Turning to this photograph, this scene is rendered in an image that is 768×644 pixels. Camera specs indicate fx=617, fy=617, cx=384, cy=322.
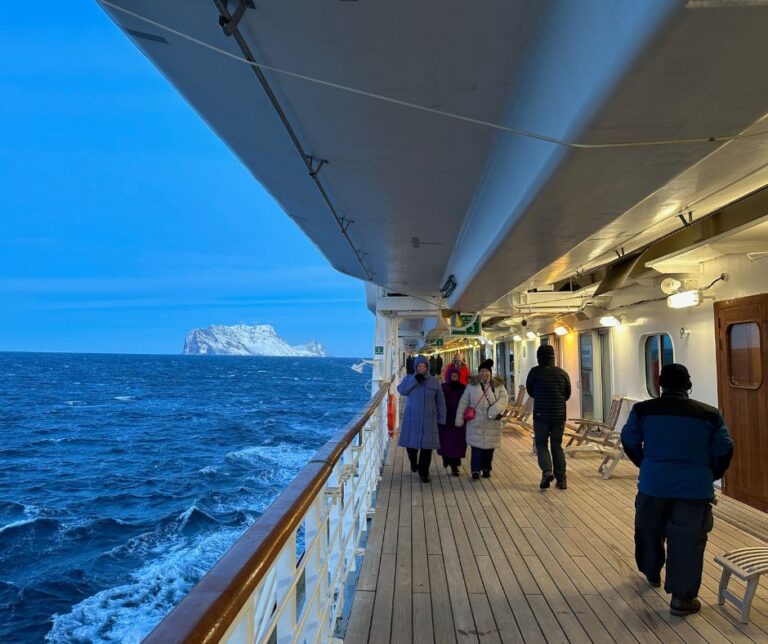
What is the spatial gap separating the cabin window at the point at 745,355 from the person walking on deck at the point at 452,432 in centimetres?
234

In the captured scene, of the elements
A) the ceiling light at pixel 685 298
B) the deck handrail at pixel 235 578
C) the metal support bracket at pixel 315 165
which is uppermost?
the metal support bracket at pixel 315 165

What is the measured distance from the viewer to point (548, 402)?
5336 mm

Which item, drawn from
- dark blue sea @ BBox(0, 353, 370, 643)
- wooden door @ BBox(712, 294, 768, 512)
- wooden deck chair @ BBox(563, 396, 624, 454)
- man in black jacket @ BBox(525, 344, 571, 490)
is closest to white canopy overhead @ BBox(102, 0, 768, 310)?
wooden door @ BBox(712, 294, 768, 512)

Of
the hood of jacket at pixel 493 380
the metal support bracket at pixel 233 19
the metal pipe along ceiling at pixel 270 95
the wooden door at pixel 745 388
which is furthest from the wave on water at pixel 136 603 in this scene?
the metal support bracket at pixel 233 19

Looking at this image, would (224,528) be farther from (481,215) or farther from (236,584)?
(236,584)

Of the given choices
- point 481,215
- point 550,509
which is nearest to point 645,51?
point 481,215

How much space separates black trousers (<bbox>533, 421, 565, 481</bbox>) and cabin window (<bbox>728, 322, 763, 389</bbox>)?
57.5 inches

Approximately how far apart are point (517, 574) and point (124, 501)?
16.9 m

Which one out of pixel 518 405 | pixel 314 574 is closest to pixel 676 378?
pixel 314 574

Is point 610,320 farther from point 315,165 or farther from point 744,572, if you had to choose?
point 315,165

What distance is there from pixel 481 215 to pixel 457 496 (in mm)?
2713

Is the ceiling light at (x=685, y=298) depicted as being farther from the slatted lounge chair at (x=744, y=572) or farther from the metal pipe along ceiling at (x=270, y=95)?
the metal pipe along ceiling at (x=270, y=95)

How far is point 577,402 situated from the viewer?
34.6 ft

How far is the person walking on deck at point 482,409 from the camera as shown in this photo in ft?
18.7
